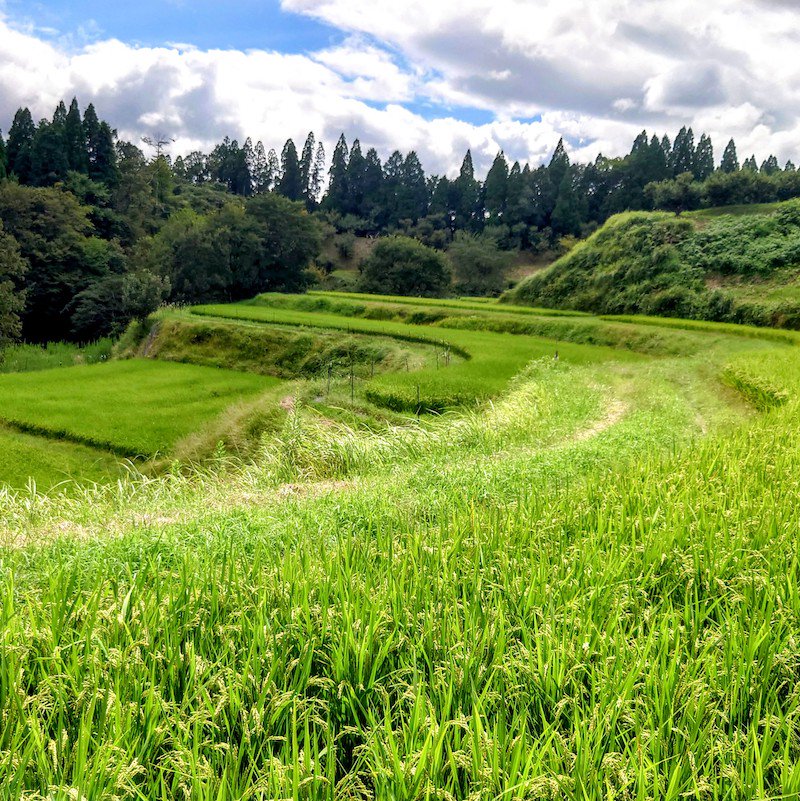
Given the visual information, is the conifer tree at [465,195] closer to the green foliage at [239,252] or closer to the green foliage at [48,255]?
Result: the green foliage at [239,252]

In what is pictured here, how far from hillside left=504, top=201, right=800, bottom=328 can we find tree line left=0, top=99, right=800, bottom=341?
16757mm

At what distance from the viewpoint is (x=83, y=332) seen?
139 ft

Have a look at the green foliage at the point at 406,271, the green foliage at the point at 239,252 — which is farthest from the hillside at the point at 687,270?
the green foliage at the point at 239,252

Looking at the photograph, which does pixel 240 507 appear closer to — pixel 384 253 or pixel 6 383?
pixel 6 383

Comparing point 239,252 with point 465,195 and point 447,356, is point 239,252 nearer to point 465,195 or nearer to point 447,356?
point 447,356

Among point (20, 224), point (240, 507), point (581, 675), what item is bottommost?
point (240, 507)

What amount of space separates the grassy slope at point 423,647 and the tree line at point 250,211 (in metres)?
37.0

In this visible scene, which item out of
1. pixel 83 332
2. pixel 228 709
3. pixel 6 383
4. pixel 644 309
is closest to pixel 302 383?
pixel 6 383

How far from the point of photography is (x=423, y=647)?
2.86 m

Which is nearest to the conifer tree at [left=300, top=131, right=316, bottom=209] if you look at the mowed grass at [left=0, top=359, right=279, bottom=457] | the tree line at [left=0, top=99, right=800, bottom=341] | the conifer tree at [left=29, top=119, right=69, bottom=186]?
the tree line at [left=0, top=99, right=800, bottom=341]

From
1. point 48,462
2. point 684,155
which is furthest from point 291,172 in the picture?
point 48,462

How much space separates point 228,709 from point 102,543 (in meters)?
2.57

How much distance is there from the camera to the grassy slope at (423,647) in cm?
214

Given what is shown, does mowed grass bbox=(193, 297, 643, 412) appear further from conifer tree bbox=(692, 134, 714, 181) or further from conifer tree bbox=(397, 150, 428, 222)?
conifer tree bbox=(692, 134, 714, 181)
